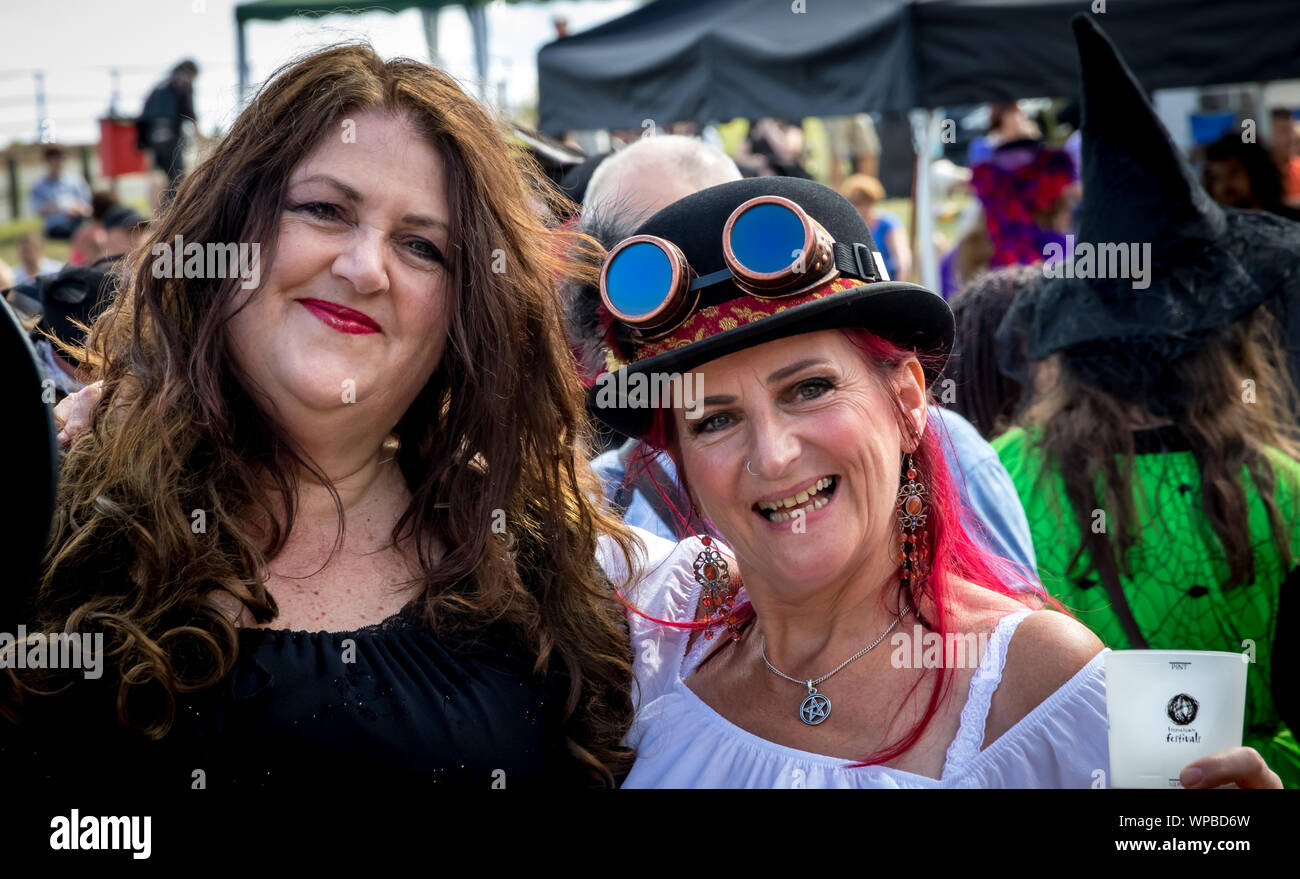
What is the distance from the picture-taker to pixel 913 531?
82.8 inches

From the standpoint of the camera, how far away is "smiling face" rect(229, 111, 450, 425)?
206 centimetres

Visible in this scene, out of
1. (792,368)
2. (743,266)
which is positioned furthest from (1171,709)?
(743,266)

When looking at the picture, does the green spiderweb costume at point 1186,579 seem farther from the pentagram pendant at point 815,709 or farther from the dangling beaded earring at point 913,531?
the pentagram pendant at point 815,709

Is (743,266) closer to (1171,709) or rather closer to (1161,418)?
(1171,709)

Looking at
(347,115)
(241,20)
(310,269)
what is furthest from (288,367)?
(241,20)

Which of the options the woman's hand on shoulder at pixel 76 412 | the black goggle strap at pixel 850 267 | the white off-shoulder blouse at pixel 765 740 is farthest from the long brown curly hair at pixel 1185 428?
the woman's hand on shoulder at pixel 76 412

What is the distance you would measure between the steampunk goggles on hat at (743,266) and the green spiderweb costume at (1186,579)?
120 cm

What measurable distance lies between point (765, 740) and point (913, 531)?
0.44m

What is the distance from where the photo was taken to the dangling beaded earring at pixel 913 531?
2.09 meters

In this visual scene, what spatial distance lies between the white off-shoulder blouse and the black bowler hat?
39 cm

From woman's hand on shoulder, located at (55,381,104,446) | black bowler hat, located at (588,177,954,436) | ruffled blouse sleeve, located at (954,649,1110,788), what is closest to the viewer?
ruffled blouse sleeve, located at (954,649,1110,788)

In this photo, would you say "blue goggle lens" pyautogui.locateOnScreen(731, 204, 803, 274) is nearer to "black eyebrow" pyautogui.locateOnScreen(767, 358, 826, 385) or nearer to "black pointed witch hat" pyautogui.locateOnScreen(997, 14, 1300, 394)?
"black eyebrow" pyautogui.locateOnScreen(767, 358, 826, 385)

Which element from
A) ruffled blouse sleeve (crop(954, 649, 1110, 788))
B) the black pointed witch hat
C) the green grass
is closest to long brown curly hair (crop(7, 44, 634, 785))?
ruffled blouse sleeve (crop(954, 649, 1110, 788))
